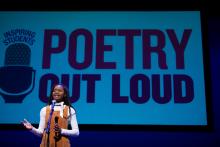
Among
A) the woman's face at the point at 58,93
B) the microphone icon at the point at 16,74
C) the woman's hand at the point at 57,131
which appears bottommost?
the woman's hand at the point at 57,131

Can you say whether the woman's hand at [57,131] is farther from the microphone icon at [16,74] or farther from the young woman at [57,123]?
the microphone icon at [16,74]

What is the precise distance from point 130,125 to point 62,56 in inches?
47.3

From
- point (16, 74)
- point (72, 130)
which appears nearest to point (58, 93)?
point (72, 130)

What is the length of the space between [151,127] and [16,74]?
5.84ft

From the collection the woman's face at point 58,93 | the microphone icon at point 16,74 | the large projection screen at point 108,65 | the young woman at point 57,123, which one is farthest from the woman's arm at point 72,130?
the microphone icon at point 16,74

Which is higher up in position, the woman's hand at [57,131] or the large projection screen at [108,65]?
the large projection screen at [108,65]

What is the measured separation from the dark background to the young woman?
162cm

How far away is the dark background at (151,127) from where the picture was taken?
176 inches

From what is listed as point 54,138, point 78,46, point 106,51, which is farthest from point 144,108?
point 54,138

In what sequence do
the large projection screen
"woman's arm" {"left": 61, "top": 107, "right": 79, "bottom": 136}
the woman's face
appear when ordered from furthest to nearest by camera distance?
the large projection screen
the woman's face
"woman's arm" {"left": 61, "top": 107, "right": 79, "bottom": 136}

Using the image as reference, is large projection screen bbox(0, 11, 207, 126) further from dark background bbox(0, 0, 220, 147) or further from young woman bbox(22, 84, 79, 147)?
young woman bbox(22, 84, 79, 147)

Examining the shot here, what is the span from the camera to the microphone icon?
14.8 feet

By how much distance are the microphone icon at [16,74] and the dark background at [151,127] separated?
1.29ft

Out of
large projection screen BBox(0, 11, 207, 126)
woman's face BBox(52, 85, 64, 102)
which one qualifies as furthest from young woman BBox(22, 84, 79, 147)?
large projection screen BBox(0, 11, 207, 126)
